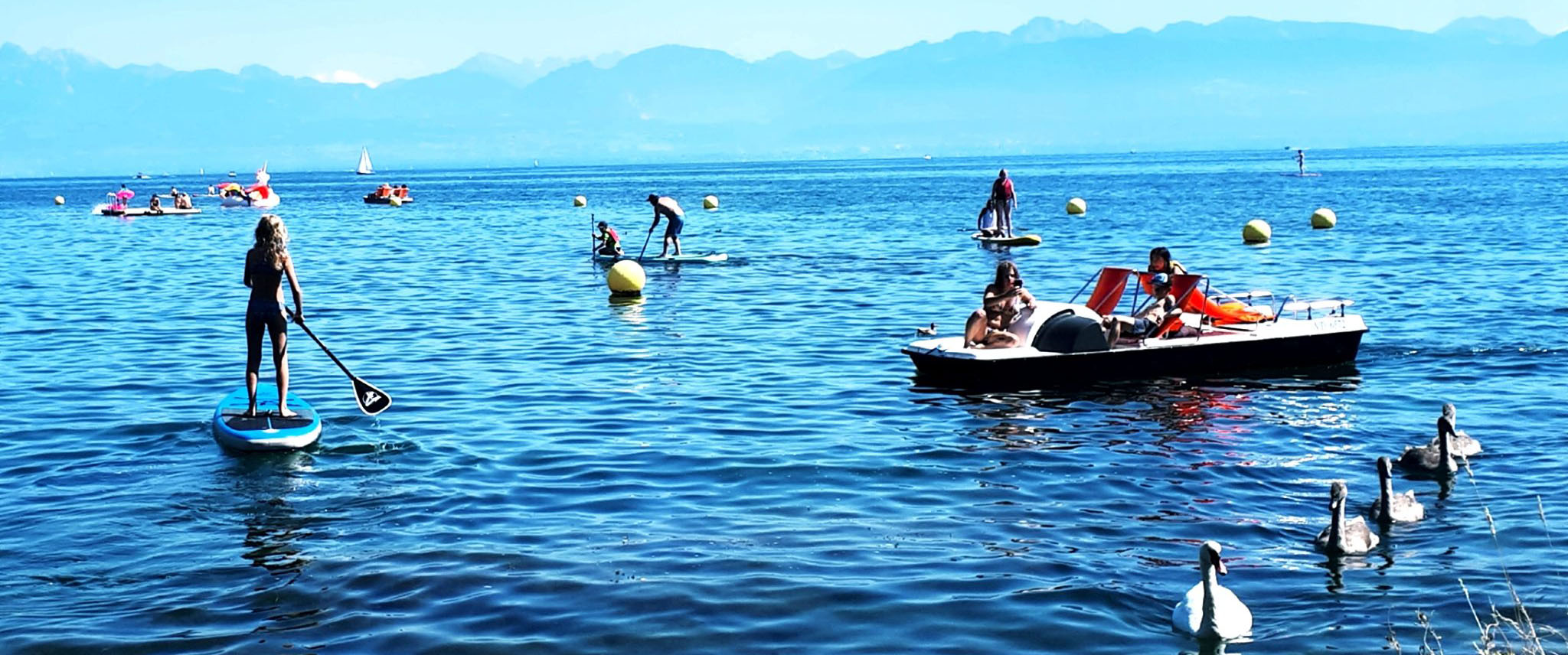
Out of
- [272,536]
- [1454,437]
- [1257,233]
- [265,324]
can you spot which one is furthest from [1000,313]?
[1257,233]

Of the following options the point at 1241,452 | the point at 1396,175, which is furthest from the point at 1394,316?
the point at 1396,175

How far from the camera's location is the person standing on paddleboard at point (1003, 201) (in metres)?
46.6

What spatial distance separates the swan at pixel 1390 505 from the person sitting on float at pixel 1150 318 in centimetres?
653

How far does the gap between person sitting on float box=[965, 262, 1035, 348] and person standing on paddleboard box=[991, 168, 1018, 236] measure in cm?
2656

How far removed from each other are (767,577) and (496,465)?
4.64m

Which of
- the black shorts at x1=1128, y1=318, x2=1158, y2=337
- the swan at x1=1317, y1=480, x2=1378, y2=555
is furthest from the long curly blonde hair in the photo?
the black shorts at x1=1128, y1=318, x2=1158, y2=337

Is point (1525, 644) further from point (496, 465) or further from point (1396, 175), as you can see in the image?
point (1396, 175)

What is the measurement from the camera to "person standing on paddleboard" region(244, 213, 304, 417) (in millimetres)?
15109

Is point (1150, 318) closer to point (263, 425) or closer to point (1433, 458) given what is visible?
point (1433, 458)

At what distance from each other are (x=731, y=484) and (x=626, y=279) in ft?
59.0

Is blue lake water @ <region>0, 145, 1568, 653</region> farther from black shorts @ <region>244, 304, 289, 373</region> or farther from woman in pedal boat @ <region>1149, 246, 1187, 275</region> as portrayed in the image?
woman in pedal boat @ <region>1149, 246, 1187, 275</region>

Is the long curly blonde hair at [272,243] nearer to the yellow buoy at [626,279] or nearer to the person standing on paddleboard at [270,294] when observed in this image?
the person standing on paddleboard at [270,294]

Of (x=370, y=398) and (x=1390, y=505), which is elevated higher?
(x=370, y=398)

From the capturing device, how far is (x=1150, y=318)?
19.9m
